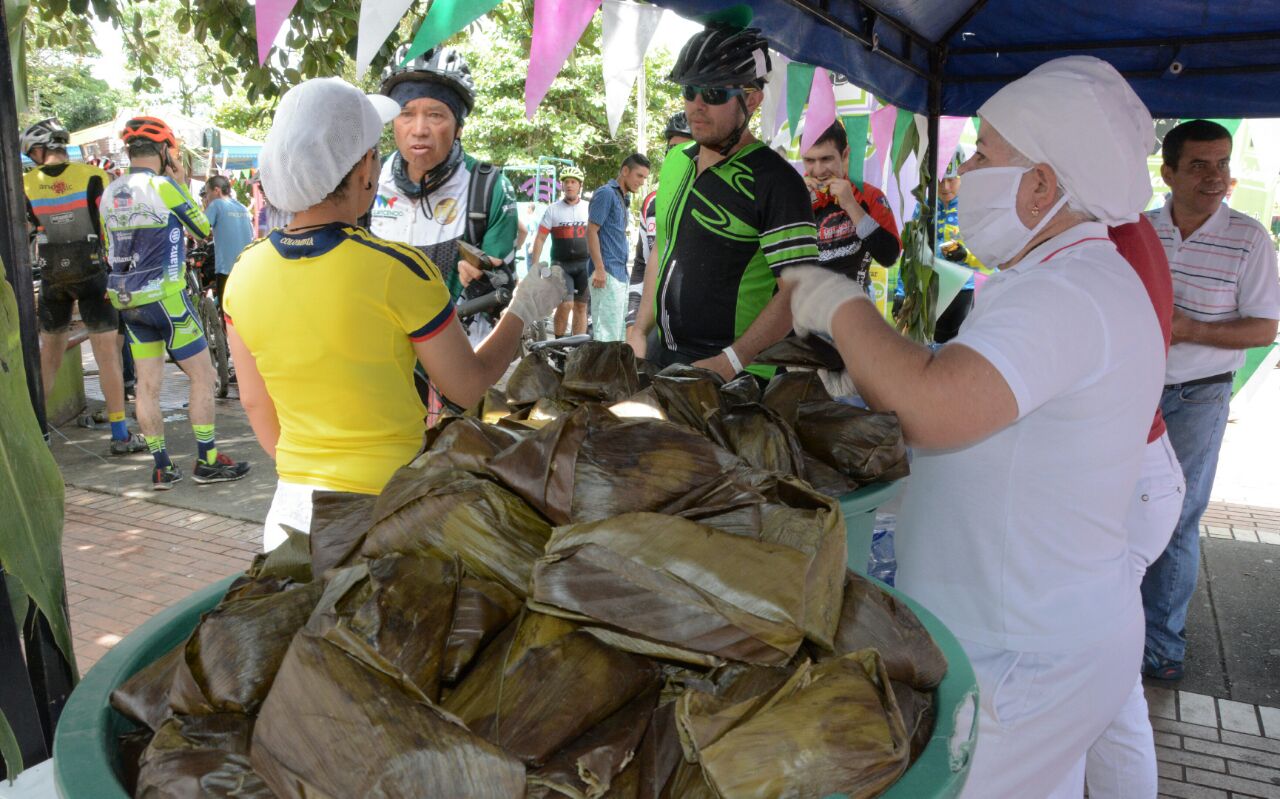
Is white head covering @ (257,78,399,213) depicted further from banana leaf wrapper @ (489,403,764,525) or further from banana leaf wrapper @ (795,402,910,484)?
banana leaf wrapper @ (795,402,910,484)

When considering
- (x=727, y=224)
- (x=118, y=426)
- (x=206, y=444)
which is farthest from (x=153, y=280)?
(x=727, y=224)

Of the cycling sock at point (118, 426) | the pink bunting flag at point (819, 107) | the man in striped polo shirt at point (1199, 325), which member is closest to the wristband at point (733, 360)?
the pink bunting flag at point (819, 107)

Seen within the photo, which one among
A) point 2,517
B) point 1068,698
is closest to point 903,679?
point 1068,698

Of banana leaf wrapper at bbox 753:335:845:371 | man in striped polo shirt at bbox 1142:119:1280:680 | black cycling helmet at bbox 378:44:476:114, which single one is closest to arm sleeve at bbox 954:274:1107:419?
banana leaf wrapper at bbox 753:335:845:371

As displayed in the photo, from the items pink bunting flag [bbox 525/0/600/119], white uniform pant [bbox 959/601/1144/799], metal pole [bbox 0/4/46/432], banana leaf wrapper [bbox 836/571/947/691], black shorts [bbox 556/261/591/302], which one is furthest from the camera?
black shorts [bbox 556/261/591/302]

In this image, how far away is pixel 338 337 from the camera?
6.24 feet

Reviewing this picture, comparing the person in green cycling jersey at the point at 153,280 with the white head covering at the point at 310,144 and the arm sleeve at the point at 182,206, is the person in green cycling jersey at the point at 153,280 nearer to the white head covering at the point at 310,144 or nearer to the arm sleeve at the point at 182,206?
the arm sleeve at the point at 182,206

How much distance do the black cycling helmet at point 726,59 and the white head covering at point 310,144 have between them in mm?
1289

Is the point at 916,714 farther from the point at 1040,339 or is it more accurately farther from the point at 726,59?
the point at 726,59

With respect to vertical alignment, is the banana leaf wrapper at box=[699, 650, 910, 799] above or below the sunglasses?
below

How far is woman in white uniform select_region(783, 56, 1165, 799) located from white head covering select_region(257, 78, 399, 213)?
100cm

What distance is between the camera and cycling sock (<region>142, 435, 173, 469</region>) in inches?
231

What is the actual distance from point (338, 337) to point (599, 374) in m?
0.58

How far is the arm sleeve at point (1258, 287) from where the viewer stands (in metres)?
3.56
